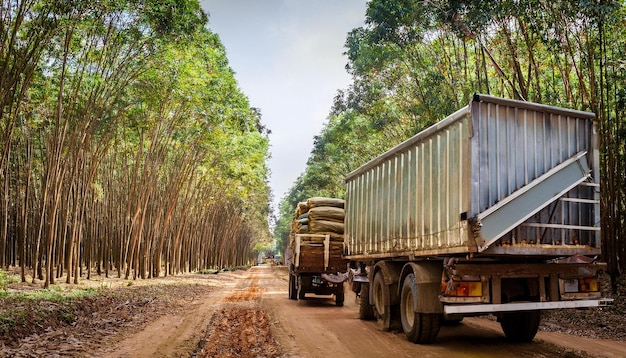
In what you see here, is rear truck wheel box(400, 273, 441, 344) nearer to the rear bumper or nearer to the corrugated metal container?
the corrugated metal container

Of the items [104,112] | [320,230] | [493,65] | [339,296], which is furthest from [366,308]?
[104,112]

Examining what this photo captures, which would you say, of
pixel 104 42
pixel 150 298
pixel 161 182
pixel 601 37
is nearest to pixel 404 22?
pixel 601 37

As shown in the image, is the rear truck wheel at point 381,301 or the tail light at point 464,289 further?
the rear truck wheel at point 381,301

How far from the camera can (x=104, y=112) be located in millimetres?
17906

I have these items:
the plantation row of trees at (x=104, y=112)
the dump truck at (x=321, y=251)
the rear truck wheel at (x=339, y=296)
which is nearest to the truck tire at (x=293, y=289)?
the dump truck at (x=321, y=251)

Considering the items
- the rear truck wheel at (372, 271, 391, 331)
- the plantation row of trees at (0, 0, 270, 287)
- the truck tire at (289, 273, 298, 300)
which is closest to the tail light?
the rear truck wheel at (372, 271, 391, 331)

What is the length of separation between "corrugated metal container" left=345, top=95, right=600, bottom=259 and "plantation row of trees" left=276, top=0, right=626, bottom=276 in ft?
12.5

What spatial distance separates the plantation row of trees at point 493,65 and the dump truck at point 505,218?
4.01 metres

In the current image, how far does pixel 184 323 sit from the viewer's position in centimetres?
1020

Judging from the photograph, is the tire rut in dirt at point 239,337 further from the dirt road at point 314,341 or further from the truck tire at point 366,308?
the truck tire at point 366,308

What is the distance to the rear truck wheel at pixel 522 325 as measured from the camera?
814 centimetres

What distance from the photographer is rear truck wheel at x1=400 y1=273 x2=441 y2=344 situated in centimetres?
791

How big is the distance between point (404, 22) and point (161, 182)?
18558 mm

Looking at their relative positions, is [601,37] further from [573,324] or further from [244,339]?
[244,339]
